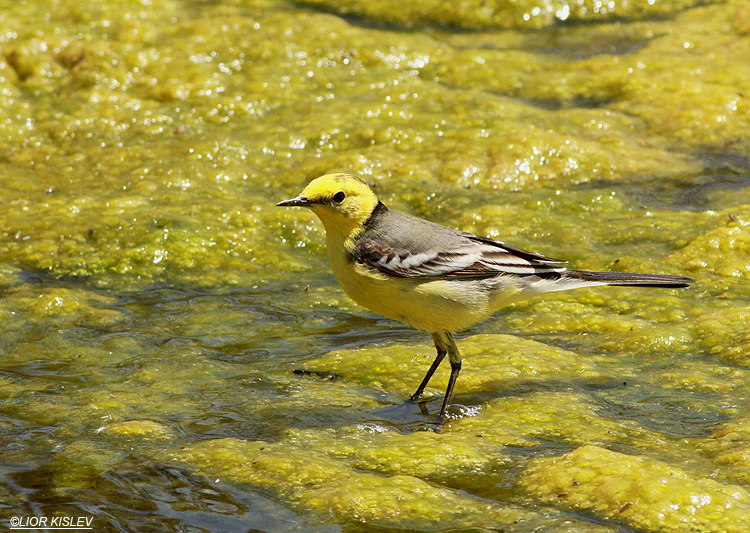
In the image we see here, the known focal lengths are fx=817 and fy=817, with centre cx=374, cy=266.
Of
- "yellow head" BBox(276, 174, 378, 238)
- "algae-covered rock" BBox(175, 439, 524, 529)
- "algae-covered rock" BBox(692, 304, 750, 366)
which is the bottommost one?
"algae-covered rock" BBox(175, 439, 524, 529)

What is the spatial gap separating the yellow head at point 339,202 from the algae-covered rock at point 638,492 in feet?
6.46

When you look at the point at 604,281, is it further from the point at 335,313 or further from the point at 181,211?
the point at 181,211

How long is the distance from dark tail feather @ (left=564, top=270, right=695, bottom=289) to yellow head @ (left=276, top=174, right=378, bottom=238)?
142cm

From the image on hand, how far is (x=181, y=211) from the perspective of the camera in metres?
7.97

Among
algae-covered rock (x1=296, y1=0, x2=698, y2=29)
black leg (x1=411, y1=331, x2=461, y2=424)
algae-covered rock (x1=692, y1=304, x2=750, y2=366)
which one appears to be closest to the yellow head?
black leg (x1=411, y1=331, x2=461, y2=424)

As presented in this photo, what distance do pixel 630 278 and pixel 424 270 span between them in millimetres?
1383

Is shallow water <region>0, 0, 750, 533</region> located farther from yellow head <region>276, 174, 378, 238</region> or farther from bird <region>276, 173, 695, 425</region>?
yellow head <region>276, 174, 378, 238</region>

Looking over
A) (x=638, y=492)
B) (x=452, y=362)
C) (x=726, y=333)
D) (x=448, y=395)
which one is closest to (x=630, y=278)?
(x=726, y=333)

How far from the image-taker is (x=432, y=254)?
5320 mm

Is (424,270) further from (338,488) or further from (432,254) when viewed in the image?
(338,488)

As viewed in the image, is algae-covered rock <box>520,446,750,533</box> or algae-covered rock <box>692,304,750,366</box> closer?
algae-covered rock <box>520,446,750,533</box>

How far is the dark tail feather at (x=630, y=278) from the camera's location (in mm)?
5352

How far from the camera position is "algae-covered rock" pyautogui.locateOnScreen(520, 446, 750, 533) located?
3834mm

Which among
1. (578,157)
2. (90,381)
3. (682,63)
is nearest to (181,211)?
(90,381)
